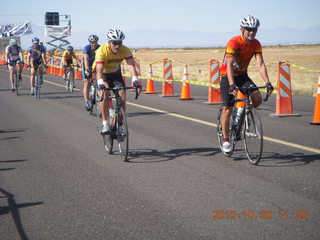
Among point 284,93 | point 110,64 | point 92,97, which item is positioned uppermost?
point 110,64

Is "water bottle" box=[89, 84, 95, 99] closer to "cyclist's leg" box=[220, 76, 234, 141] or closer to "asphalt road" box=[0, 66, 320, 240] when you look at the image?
"asphalt road" box=[0, 66, 320, 240]

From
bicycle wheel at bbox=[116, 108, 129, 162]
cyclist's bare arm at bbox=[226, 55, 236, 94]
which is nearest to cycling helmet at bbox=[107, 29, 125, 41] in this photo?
bicycle wheel at bbox=[116, 108, 129, 162]

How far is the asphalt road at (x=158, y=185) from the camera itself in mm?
4605

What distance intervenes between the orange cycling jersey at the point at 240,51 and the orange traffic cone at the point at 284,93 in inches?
192

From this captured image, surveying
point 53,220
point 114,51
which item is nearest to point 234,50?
point 114,51

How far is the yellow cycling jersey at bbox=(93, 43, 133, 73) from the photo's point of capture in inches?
316

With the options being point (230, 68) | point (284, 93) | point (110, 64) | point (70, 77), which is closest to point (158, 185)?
point (230, 68)

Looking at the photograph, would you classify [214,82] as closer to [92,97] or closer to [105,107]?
[92,97]

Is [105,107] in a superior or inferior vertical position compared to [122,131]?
superior

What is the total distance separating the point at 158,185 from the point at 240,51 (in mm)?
2499

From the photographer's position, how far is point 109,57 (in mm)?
8125

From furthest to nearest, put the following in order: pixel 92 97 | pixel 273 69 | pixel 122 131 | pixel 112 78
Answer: pixel 273 69, pixel 92 97, pixel 112 78, pixel 122 131

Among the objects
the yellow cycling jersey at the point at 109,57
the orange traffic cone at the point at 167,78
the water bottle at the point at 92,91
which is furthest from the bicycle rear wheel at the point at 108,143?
the orange traffic cone at the point at 167,78

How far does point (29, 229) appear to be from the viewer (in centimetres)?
467
